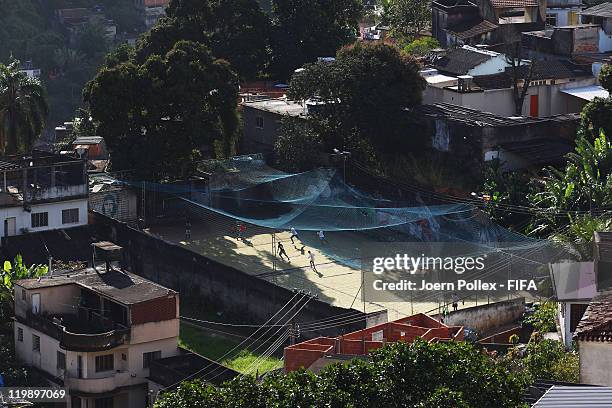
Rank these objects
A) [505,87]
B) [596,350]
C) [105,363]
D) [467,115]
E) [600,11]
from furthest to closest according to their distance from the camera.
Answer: [600,11] → [505,87] → [467,115] → [105,363] → [596,350]

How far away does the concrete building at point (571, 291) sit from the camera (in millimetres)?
38794

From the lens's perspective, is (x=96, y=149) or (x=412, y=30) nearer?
(x=96, y=149)

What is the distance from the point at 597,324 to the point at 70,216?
81.5ft

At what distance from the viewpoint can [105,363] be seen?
41312 mm

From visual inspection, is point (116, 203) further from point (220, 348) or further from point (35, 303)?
point (35, 303)

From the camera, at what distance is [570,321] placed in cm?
3891

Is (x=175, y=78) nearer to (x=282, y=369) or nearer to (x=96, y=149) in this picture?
(x=96, y=149)

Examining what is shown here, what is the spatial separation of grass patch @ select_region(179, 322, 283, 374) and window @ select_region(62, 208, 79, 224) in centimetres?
643

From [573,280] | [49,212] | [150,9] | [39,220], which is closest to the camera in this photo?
[573,280]

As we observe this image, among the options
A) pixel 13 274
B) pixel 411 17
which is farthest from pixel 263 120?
pixel 411 17

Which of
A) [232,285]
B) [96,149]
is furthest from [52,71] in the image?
[232,285]

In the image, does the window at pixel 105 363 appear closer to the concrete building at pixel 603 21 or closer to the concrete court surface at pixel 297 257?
the concrete court surface at pixel 297 257

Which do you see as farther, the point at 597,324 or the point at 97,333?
the point at 97,333

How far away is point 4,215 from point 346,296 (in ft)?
38.1
